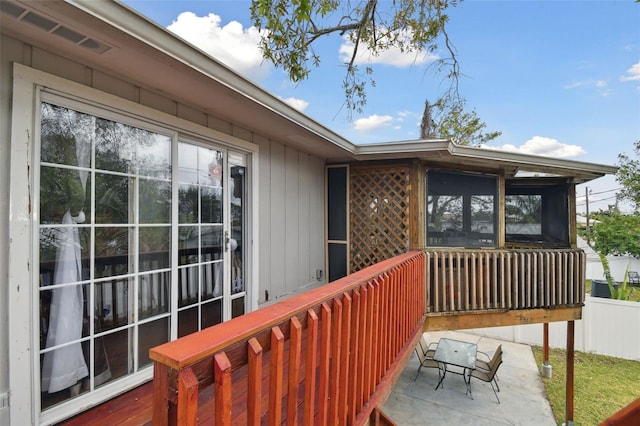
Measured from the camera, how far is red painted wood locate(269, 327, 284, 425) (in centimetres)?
106

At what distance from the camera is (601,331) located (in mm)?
8203

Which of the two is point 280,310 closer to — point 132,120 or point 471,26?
point 132,120

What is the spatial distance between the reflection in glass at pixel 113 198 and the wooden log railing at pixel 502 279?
3.65 metres

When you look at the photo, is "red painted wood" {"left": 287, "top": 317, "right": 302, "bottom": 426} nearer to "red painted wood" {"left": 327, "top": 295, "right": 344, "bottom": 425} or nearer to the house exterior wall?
"red painted wood" {"left": 327, "top": 295, "right": 344, "bottom": 425}

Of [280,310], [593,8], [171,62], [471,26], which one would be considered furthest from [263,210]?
[593,8]

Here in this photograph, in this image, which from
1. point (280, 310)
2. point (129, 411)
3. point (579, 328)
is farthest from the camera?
point (579, 328)

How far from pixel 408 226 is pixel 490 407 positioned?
12.1ft

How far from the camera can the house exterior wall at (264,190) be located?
1592 millimetres

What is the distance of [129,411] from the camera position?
1935 mm

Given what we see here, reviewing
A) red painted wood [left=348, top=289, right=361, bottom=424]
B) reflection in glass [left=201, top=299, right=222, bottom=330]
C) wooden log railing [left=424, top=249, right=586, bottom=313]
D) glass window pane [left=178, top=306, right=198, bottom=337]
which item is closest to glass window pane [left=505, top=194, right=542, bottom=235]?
wooden log railing [left=424, top=249, right=586, bottom=313]

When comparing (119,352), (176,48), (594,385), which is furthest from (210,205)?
(594,385)

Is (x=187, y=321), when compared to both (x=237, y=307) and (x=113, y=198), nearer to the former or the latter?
(x=237, y=307)

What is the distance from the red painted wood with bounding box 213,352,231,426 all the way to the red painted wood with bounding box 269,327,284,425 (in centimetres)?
25

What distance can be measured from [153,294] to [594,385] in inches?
364
